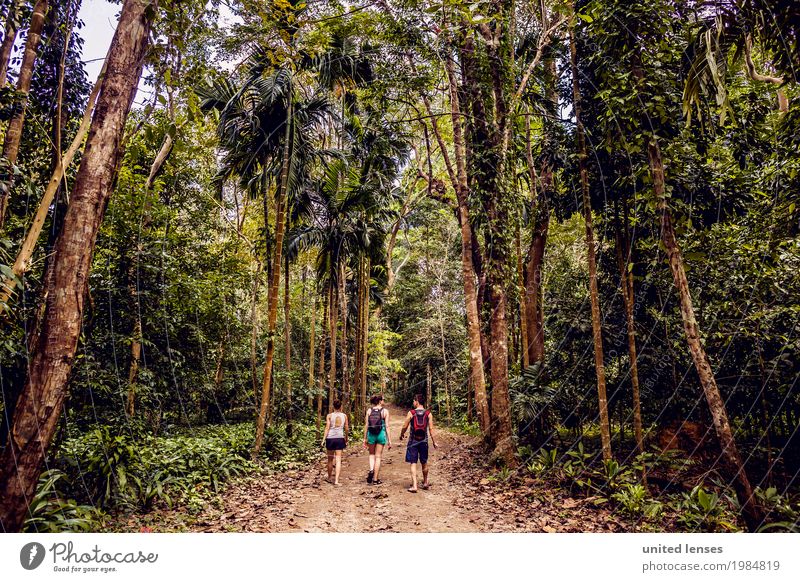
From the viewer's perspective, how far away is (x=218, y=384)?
1436 cm

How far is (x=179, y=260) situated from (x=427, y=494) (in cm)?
722

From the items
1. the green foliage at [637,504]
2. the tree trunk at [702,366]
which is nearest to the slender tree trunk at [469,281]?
the green foliage at [637,504]

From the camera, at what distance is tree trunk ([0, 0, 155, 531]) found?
3.20 meters

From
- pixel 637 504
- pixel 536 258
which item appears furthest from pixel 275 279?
pixel 637 504

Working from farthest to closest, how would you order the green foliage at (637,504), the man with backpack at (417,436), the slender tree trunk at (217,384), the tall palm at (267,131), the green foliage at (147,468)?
the slender tree trunk at (217,384)
the tall palm at (267,131)
the man with backpack at (417,436)
the green foliage at (637,504)
the green foliage at (147,468)

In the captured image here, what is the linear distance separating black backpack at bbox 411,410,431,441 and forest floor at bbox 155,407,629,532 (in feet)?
3.01

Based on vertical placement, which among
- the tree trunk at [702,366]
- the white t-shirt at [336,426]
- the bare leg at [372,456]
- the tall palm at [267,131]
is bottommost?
the bare leg at [372,456]

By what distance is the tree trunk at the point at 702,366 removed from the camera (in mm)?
4227

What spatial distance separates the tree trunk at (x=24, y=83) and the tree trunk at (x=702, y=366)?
23.4ft

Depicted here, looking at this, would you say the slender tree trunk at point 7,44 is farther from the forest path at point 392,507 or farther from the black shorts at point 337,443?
the black shorts at point 337,443

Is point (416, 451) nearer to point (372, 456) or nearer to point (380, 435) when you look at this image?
point (380, 435)

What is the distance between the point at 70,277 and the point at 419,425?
5162mm

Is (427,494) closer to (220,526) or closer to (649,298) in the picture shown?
(220,526)
